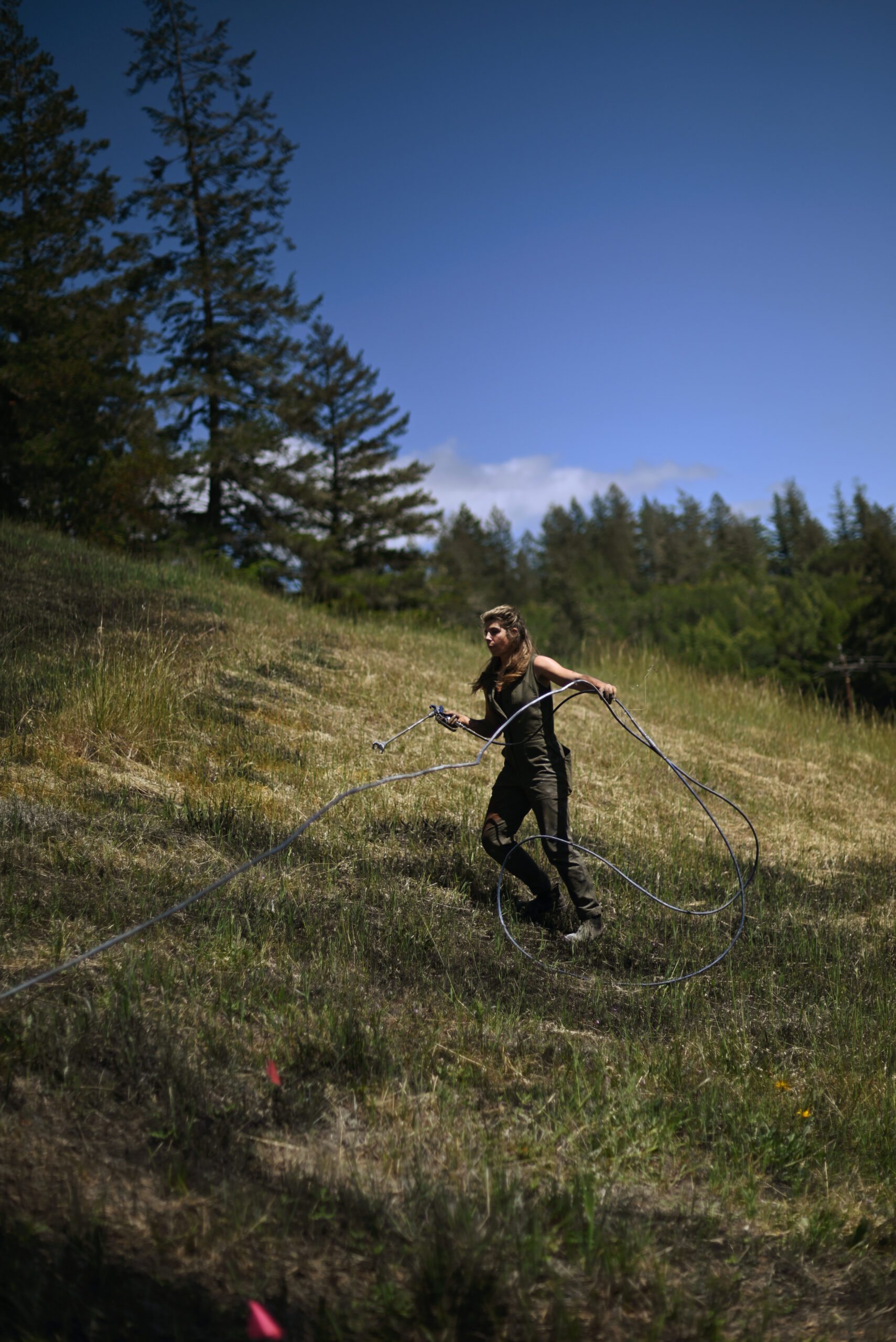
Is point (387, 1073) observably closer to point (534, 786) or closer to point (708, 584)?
point (534, 786)

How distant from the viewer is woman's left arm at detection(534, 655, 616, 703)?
4992 mm

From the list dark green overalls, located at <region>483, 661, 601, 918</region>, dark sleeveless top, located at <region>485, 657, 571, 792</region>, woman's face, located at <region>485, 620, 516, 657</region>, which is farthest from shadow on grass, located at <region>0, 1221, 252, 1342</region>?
woman's face, located at <region>485, 620, 516, 657</region>

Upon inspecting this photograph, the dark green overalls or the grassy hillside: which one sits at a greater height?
the dark green overalls

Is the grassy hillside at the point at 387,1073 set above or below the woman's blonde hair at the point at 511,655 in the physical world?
below

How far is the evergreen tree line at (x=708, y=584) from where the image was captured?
109ft

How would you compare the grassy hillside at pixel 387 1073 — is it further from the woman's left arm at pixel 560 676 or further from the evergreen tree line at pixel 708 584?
the evergreen tree line at pixel 708 584

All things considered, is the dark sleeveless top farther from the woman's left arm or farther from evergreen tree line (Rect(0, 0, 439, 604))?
evergreen tree line (Rect(0, 0, 439, 604))

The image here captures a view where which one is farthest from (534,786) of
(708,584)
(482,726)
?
(708,584)

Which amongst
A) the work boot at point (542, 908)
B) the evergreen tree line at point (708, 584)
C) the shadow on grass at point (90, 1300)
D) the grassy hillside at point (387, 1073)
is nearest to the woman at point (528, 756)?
the work boot at point (542, 908)

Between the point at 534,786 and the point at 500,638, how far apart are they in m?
0.88

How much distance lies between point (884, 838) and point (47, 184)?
24.0 metres

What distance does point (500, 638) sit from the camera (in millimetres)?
5184

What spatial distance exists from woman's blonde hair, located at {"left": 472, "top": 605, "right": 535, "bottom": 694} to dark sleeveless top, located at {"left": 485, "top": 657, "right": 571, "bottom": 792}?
0.03 metres

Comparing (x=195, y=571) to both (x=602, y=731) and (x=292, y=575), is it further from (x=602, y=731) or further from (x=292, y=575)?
(x=292, y=575)
